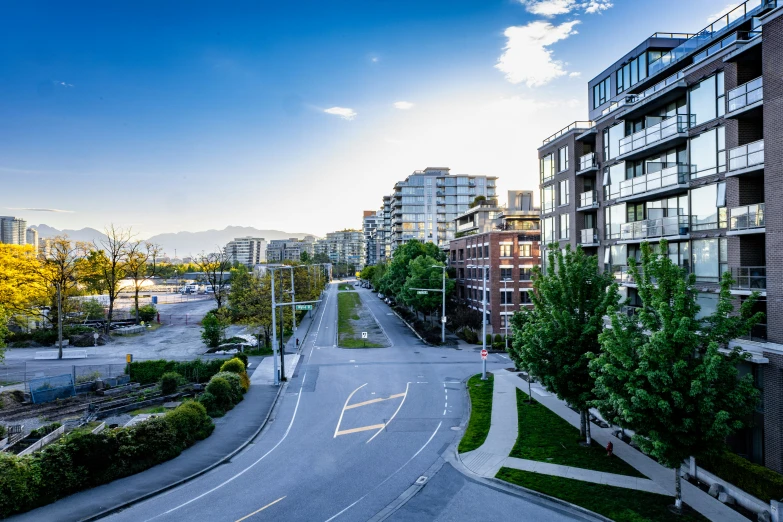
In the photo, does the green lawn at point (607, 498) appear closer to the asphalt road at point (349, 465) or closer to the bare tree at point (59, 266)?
the asphalt road at point (349, 465)

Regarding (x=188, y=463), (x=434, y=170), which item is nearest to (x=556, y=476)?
(x=188, y=463)

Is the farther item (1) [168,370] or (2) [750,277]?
(1) [168,370]

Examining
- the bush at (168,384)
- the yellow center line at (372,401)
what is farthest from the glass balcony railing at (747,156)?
the bush at (168,384)

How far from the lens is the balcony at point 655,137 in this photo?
2173 centimetres

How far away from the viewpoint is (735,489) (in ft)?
52.9

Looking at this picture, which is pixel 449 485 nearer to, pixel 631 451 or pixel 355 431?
pixel 355 431

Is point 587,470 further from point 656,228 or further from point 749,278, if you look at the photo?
point 656,228

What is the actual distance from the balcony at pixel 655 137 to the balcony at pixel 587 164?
11.9ft

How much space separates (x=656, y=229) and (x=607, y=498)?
1394 cm

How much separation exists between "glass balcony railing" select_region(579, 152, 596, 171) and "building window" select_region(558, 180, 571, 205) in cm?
221

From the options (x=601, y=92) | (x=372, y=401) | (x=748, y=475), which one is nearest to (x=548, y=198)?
(x=601, y=92)

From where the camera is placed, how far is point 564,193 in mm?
34031

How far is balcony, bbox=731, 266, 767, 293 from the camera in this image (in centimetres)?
1759

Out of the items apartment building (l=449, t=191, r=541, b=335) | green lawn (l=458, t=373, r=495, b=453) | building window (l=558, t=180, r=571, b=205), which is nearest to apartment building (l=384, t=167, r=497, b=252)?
apartment building (l=449, t=191, r=541, b=335)
